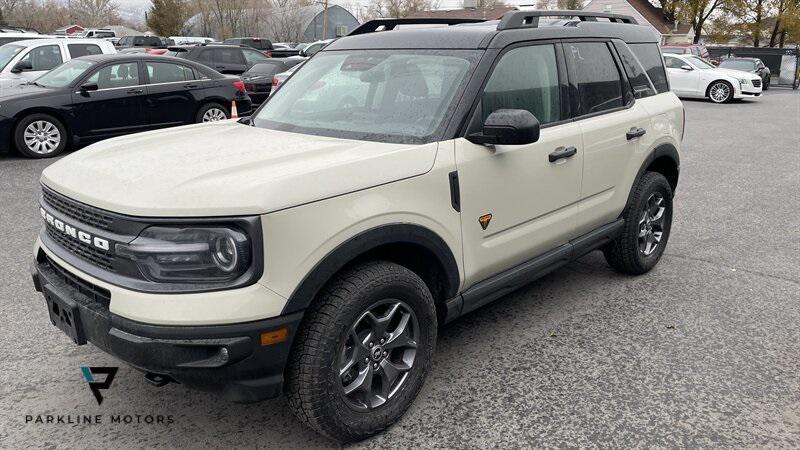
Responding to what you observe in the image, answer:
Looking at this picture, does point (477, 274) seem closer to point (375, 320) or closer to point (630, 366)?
point (375, 320)

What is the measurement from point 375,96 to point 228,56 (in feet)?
56.4

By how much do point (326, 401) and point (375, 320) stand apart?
398 mm

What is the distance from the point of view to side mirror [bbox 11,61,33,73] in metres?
11.6

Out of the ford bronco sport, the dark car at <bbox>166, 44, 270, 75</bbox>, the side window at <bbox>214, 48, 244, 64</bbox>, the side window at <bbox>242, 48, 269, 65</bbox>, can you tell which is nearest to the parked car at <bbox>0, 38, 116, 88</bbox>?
the dark car at <bbox>166, 44, 270, 75</bbox>

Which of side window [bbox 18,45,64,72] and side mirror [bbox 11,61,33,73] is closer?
side mirror [bbox 11,61,33,73]

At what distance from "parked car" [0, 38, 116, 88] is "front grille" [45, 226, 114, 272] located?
966cm

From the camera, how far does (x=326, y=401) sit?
2641 millimetres

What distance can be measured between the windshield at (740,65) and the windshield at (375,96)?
2437 cm

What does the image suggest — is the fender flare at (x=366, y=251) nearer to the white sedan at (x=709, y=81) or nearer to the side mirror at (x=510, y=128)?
the side mirror at (x=510, y=128)

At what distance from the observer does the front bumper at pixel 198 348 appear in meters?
2.35

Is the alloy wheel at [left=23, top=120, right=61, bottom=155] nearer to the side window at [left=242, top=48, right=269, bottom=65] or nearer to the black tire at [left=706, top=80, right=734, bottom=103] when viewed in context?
the side window at [left=242, top=48, right=269, bottom=65]

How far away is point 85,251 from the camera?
2670 millimetres

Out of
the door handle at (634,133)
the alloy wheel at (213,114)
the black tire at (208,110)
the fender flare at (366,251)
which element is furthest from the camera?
the alloy wheel at (213,114)

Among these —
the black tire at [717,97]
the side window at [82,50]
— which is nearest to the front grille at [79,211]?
the side window at [82,50]
